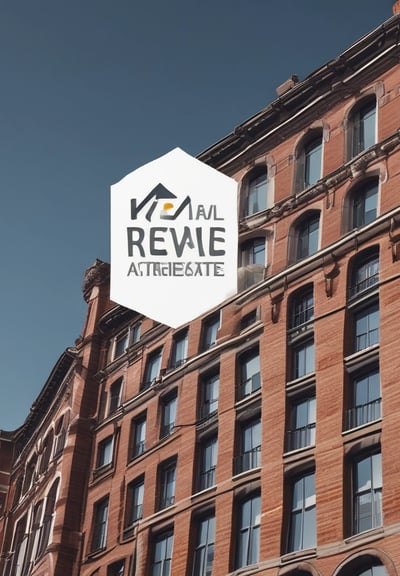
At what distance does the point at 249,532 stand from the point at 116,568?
887cm

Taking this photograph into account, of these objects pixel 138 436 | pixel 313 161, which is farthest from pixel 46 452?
pixel 313 161

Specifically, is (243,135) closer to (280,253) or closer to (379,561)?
(280,253)

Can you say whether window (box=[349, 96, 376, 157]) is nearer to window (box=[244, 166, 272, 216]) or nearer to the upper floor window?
the upper floor window

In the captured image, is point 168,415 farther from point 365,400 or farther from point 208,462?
point 365,400

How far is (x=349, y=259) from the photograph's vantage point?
39.5 metres

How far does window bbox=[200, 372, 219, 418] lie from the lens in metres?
42.4

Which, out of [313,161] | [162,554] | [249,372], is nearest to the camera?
[162,554]

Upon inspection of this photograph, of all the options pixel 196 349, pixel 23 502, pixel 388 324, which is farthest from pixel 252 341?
pixel 23 502

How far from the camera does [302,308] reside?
4084 centimetres

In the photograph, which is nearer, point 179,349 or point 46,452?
point 179,349

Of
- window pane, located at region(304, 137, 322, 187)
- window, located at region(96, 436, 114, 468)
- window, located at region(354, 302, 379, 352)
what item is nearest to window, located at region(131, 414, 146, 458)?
window, located at region(96, 436, 114, 468)

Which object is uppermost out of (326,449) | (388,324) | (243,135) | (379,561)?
(243,135)

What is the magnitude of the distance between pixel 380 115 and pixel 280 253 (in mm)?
7038

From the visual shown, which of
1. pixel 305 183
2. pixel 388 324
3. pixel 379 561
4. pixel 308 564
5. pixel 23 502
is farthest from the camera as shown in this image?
pixel 23 502
